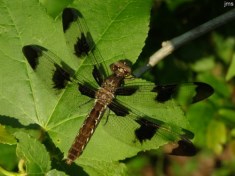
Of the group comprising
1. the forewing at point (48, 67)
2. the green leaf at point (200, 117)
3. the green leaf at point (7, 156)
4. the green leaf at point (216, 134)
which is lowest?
the green leaf at point (216, 134)

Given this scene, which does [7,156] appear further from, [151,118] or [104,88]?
[151,118]

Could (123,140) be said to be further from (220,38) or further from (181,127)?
(220,38)

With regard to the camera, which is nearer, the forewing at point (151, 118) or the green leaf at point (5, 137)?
the green leaf at point (5, 137)

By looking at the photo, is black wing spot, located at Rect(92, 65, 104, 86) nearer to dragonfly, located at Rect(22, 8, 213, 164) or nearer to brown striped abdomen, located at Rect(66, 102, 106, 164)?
dragonfly, located at Rect(22, 8, 213, 164)

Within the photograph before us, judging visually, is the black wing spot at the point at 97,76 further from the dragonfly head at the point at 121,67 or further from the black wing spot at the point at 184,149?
the black wing spot at the point at 184,149

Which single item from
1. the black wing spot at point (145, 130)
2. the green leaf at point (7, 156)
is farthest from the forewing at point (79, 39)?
the green leaf at point (7, 156)
